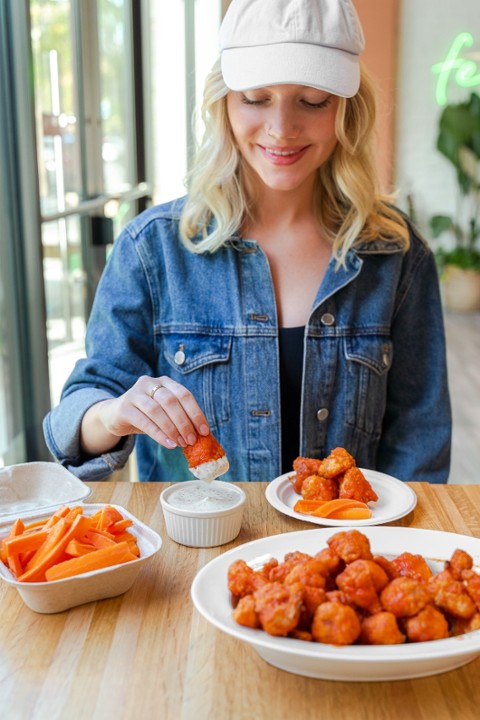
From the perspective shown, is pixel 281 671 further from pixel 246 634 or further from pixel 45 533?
pixel 45 533

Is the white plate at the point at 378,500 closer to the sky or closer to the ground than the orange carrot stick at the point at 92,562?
closer to the ground

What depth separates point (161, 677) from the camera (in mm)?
992

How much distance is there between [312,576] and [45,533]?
41 cm

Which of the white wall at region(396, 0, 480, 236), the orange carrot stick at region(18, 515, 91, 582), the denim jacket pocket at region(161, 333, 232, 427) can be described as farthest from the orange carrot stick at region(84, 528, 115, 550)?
the white wall at region(396, 0, 480, 236)

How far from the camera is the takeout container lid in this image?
1432 mm

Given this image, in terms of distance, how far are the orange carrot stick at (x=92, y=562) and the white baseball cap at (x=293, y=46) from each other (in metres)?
0.92

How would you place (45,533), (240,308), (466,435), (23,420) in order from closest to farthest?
(45,533) → (240,308) → (23,420) → (466,435)

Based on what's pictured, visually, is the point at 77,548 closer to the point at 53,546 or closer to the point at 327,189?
the point at 53,546

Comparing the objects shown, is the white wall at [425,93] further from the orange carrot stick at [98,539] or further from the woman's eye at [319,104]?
the orange carrot stick at [98,539]

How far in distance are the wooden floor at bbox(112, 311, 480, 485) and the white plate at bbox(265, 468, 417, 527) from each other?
195cm

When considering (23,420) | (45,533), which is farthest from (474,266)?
(45,533)

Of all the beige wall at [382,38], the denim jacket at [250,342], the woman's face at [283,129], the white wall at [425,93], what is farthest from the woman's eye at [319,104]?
the white wall at [425,93]

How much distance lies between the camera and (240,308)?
185 cm

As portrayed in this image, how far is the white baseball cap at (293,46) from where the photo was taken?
1.58 m
